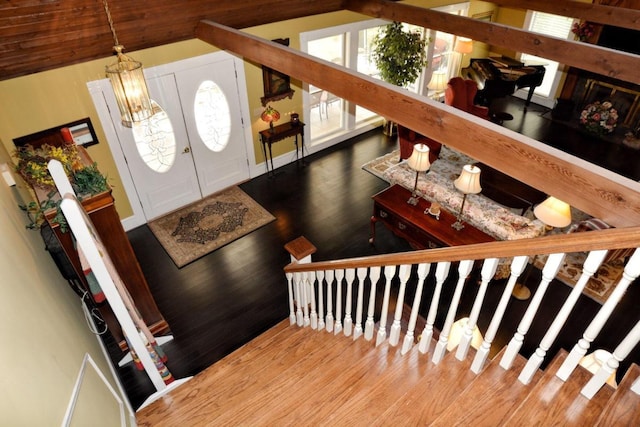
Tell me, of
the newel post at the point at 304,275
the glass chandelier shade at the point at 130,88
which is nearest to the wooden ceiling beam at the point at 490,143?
the glass chandelier shade at the point at 130,88

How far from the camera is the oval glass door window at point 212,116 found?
5.63 m

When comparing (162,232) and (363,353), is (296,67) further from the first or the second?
(162,232)

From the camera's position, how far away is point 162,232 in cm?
563

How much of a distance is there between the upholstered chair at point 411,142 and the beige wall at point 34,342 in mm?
4921

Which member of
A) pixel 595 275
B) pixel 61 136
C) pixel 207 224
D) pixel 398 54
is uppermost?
pixel 398 54

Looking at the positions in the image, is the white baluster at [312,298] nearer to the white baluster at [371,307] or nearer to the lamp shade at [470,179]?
the white baluster at [371,307]

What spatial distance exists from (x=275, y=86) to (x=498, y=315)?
5243 mm

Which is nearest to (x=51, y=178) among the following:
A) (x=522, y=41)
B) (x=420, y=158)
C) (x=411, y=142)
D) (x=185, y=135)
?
(x=185, y=135)

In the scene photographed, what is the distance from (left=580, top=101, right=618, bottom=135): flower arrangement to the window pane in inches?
260

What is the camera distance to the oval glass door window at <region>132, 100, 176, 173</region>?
5.27 m

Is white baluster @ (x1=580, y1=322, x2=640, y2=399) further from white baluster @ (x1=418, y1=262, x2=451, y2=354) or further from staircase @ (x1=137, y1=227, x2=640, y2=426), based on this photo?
white baluster @ (x1=418, y1=262, x2=451, y2=354)

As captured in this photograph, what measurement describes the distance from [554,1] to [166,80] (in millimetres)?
4784

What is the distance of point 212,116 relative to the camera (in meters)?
5.85

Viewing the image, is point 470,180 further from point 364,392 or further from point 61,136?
point 61,136
